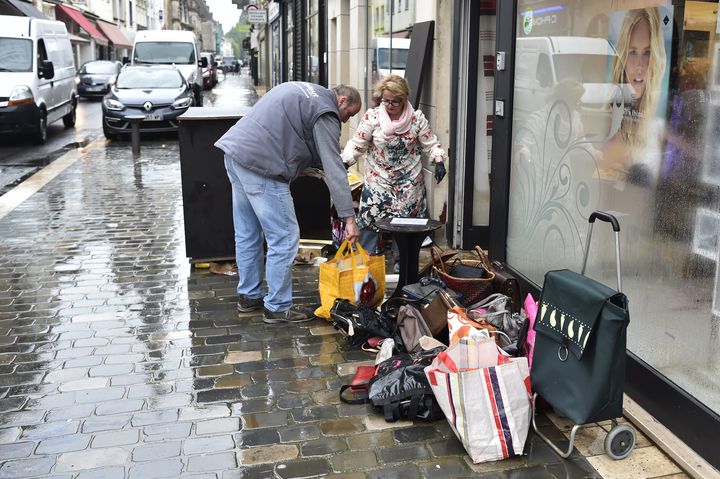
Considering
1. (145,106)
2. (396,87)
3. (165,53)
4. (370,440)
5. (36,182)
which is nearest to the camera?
(370,440)

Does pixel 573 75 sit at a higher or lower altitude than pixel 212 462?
higher

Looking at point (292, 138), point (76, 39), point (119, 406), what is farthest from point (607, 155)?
point (76, 39)

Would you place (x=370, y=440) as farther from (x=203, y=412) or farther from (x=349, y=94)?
(x=349, y=94)

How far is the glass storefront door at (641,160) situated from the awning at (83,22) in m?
37.4

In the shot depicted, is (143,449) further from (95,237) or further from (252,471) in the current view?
(95,237)

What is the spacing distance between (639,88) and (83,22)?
42624mm

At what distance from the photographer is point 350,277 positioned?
495 centimetres

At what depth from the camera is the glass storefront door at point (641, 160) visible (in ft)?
10.7

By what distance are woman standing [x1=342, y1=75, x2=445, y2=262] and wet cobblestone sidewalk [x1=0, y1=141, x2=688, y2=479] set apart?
3.03ft

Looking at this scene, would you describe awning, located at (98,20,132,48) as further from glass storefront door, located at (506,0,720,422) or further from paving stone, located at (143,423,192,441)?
paving stone, located at (143,423,192,441)

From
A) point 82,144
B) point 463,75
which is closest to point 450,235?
point 463,75

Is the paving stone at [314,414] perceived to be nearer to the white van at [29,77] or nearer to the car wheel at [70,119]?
the white van at [29,77]

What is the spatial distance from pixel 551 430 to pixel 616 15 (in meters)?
2.24

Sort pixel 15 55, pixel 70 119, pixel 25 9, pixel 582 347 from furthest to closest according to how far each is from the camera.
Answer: pixel 25 9 < pixel 70 119 < pixel 15 55 < pixel 582 347
